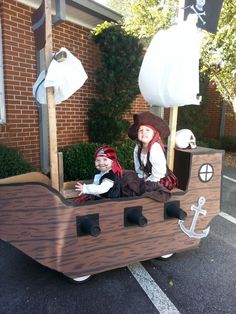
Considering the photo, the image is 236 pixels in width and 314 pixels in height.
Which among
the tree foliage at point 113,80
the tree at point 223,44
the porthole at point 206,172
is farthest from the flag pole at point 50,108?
the tree at point 223,44

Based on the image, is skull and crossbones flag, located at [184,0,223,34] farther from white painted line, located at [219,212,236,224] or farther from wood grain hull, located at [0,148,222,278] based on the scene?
white painted line, located at [219,212,236,224]

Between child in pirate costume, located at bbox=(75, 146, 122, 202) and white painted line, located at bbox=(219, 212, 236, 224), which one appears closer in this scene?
child in pirate costume, located at bbox=(75, 146, 122, 202)

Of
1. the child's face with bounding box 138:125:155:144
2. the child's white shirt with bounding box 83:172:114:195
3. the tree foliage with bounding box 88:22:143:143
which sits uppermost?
the tree foliage with bounding box 88:22:143:143

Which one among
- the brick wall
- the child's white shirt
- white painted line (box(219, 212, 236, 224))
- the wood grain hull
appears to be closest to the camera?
the wood grain hull

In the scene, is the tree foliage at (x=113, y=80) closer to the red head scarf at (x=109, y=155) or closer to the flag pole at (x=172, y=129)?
the flag pole at (x=172, y=129)

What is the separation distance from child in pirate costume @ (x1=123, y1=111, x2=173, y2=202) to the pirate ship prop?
0.39ft

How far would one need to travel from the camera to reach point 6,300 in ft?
7.34

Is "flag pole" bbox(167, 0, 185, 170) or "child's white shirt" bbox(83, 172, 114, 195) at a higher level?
"flag pole" bbox(167, 0, 185, 170)

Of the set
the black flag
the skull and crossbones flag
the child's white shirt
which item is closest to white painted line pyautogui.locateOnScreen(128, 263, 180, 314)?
the child's white shirt

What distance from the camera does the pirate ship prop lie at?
2.14 m

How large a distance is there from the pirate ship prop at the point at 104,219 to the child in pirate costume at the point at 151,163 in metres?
0.12

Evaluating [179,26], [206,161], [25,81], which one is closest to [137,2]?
[25,81]

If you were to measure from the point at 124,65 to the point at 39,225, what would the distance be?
403cm

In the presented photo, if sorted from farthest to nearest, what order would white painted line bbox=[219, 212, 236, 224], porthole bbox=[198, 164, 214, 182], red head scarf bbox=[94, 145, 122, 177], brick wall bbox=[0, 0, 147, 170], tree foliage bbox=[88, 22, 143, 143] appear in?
tree foliage bbox=[88, 22, 143, 143] < brick wall bbox=[0, 0, 147, 170] < white painted line bbox=[219, 212, 236, 224] < porthole bbox=[198, 164, 214, 182] < red head scarf bbox=[94, 145, 122, 177]
